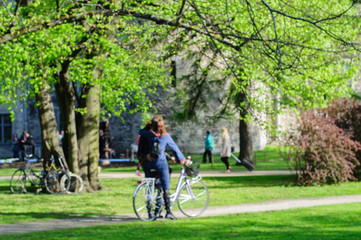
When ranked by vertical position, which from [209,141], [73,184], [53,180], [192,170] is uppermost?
[209,141]

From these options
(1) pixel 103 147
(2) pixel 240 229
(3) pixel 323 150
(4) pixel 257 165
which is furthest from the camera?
(1) pixel 103 147

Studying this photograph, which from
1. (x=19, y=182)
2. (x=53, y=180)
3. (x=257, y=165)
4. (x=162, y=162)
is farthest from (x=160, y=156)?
(x=257, y=165)

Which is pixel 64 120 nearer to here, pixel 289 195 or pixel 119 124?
pixel 289 195

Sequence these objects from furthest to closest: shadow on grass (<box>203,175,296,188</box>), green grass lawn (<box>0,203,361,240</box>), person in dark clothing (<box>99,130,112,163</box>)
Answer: person in dark clothing (<box>99,130,112,163</box>), shadow on grass (<box>203,175,296,188</box>), green grass lawn (<box>0,203,361,240</box>)

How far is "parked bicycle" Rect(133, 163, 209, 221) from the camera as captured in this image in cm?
1105

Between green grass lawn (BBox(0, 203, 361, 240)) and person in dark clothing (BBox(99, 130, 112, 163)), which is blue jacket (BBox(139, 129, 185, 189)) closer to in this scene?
green grass lawn (BBox(0, 203, 361, 240))

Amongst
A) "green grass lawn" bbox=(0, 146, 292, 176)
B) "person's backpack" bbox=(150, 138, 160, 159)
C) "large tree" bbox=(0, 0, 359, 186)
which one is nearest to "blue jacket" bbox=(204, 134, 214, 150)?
"green grass lawn" bbox=(0, 146, 292, 176)

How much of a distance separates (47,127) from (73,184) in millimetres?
1840

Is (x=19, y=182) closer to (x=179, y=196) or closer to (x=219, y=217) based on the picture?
(x=179, y=196)

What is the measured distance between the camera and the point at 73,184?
16906 mm

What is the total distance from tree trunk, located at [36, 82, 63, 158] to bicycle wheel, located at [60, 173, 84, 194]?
3.08ft

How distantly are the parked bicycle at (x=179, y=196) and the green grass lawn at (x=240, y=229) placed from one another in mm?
434

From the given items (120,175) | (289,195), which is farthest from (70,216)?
(120,175)

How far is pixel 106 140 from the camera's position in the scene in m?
34.2
